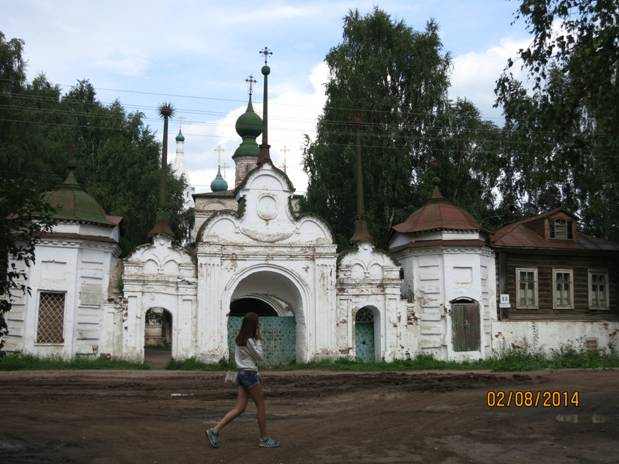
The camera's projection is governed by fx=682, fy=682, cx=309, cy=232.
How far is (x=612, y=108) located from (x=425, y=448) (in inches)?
270

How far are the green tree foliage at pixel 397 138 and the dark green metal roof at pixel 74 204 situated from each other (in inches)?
586

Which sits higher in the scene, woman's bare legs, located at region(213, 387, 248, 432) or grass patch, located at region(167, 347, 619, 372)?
woman's bare legs, located at region(213, 387, 248, 432)

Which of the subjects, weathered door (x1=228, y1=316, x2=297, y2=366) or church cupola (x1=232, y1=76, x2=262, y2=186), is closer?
weathered door (x1=228, y1=316, x2=297, y2=366)

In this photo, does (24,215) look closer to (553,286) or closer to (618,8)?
(618,8)

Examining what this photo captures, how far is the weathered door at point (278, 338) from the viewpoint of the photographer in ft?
86.5

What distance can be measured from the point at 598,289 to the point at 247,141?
24612mm

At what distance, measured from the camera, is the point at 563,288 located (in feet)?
97.9

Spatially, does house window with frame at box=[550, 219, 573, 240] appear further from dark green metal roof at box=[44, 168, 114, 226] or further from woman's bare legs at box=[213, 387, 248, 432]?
woman's bare legs at box=[213, 387, 248, 432]

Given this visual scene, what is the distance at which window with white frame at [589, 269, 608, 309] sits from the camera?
99.1 ft

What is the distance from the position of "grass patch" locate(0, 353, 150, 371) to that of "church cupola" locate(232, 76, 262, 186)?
69.1 feet
